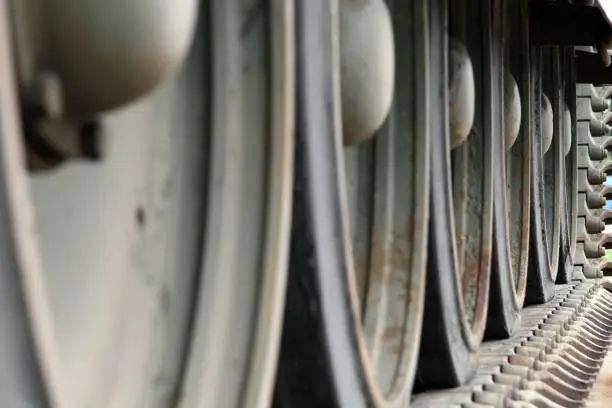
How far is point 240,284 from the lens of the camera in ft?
2.10

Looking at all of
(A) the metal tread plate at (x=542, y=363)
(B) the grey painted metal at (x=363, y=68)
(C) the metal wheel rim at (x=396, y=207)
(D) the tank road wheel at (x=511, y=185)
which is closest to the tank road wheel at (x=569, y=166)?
(A) the metal tread plate at (x=542, y=363)

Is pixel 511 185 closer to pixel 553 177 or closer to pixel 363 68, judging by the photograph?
pixel 553 177

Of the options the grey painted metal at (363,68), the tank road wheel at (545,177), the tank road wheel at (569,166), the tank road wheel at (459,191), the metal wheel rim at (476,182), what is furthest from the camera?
the tank road wheel at (569,166)

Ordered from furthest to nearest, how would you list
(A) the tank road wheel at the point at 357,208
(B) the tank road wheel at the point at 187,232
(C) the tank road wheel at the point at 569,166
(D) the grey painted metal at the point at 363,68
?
(C) the tank road wheel at the point at 569,166
(D) the grey painted metal at the point at 363,68
(A) the tank road wheel at the point at 357,208
(B) the tank road wheel at the point at 187,232

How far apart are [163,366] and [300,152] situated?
0.16 m

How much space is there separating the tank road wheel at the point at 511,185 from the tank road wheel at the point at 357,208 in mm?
469

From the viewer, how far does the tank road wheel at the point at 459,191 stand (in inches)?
45.6

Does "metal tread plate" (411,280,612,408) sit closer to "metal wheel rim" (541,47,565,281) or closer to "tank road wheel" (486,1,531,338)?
"tank road wheel" (486,1,531,338)

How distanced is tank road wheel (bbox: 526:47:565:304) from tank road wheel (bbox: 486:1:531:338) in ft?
0.26

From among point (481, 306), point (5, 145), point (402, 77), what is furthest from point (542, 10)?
point (5, 145)

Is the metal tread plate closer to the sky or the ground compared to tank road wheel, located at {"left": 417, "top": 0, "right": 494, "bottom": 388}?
closer to the ground

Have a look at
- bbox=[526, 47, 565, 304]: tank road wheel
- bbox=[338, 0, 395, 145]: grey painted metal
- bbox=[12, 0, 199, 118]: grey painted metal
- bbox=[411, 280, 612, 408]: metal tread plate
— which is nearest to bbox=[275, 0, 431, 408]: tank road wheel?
bbox=[338, 0, 395, 145]: grey painted metal

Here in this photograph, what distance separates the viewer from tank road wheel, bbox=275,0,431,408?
2.35 ft

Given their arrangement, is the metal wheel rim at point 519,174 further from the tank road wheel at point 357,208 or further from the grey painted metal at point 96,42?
the grey painted metal at point 96,42
